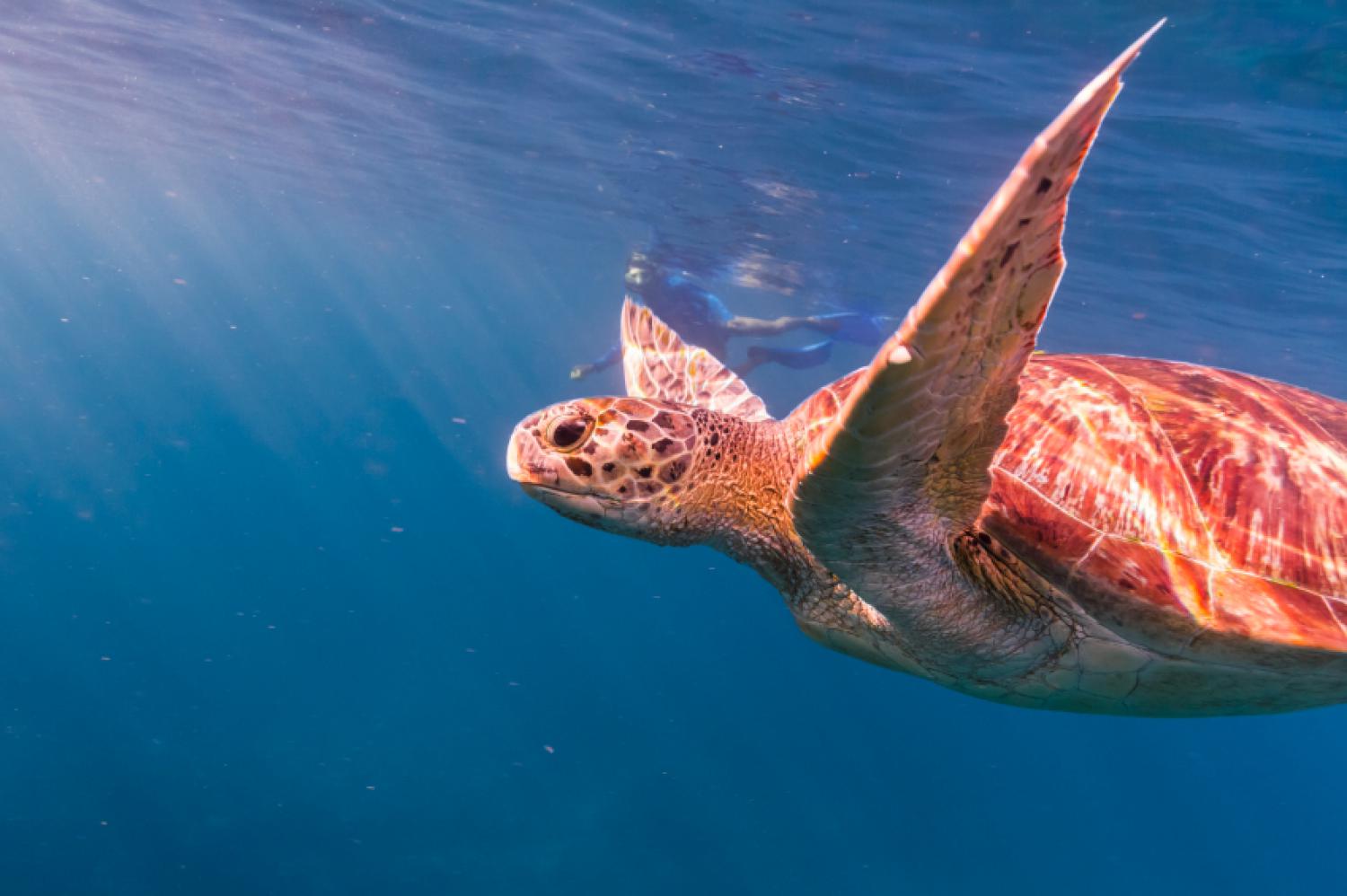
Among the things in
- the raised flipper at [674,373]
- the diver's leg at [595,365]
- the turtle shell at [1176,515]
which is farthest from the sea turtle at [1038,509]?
the diver's leg at [595,365]

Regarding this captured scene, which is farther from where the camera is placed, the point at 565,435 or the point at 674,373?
the point at 674,373

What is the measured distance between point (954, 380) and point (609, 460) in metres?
1.20

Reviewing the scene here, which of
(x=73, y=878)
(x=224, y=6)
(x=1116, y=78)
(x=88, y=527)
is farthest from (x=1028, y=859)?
(x=88, y=527)

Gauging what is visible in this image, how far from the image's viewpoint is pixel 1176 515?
2414mm

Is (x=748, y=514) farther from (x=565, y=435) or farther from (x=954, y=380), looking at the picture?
(x=954, y=380)

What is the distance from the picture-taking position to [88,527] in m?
23.8

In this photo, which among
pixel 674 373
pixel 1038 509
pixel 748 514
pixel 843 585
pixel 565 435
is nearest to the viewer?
pixel 1038 509

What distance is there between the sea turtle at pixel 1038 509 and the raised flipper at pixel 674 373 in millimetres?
755

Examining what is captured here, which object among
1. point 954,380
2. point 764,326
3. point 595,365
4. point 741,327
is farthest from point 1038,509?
point 741,327

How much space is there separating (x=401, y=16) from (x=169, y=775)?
11.6 metres

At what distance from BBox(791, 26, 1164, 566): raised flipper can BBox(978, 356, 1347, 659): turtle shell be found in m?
0.37

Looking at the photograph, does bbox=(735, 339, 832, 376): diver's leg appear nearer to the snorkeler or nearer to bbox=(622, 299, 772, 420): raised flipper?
the snorkeler

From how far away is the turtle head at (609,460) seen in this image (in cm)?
251

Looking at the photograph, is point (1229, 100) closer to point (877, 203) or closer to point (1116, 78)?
point (877, 203)
